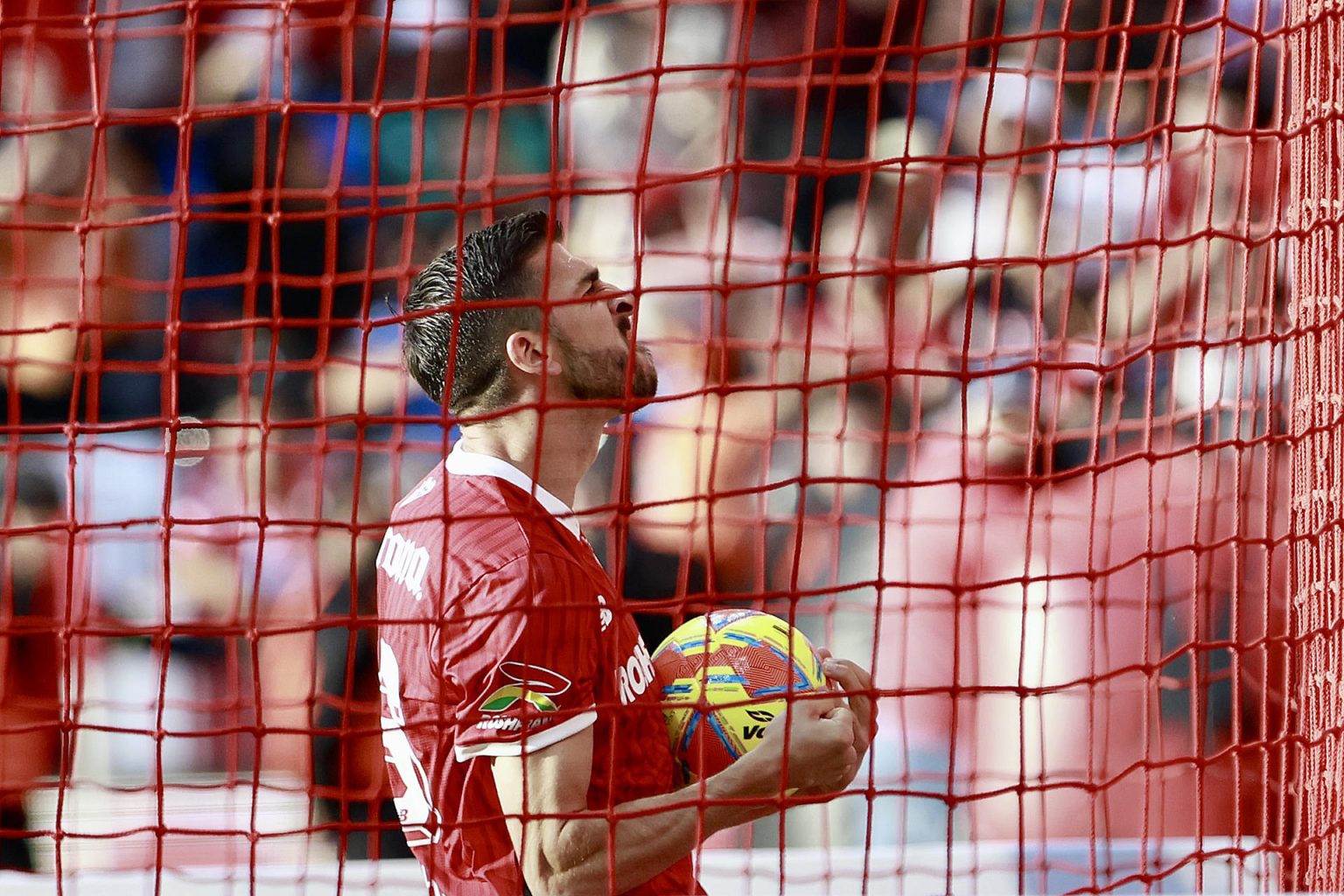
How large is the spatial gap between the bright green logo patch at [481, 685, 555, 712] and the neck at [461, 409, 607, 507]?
277mm

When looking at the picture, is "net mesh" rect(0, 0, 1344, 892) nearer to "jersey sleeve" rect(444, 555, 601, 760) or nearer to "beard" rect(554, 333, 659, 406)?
"beard" rect(554, 333, 659, 406)

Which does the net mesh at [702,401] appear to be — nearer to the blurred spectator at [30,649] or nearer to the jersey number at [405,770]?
the blurred spectator at [30,649]

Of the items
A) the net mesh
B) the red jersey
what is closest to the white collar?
the red jersey

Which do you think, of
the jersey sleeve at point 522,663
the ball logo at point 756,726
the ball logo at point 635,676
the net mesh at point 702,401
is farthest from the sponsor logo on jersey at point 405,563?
the net mesh at point 702,401

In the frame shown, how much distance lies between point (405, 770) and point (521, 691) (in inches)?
10.1

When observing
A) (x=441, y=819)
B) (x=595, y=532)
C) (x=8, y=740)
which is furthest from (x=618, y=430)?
(x=8, y=740)

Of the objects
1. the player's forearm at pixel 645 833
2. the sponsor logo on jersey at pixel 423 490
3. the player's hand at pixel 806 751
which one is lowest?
the player's forearm at pixel 645 833

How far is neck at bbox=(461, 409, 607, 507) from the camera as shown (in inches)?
60.5

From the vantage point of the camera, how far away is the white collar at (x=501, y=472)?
4.90 feet

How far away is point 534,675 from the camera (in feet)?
4.31

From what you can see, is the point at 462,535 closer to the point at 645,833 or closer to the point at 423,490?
the point at 423,490

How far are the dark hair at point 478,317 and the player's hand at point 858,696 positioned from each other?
0.47 metres

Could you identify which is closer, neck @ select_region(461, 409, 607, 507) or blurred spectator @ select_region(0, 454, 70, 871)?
neck @ select_region(461, 409, 607, 507)

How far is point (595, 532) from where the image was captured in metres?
3.58
